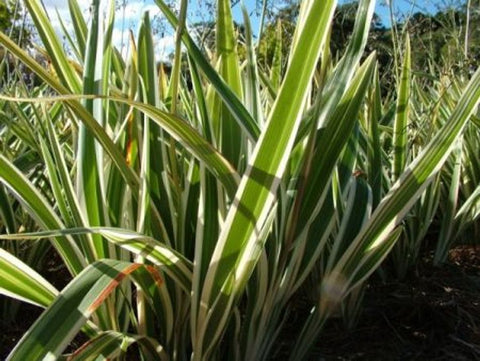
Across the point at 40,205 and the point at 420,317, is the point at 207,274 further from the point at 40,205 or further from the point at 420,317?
the point at 420,317

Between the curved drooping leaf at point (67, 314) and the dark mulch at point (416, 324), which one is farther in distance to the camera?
the dark mulch at point (416, 324)

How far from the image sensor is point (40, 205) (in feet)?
2.95

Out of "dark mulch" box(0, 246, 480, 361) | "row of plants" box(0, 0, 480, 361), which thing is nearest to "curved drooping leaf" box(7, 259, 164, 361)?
"row of plants" box(0, 0, 480, 361)

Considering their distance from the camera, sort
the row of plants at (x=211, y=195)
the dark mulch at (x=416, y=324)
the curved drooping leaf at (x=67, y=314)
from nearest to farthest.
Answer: the curved drooping leaf at (x=67, y=314)
the row of plants at (x=211, y=195)
the dark mulch at (x=416, y=324)

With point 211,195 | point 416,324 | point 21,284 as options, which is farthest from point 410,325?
point 21,284

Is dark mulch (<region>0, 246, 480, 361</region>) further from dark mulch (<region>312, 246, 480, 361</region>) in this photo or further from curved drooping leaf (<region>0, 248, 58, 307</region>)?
curved drooping leaf (<region>0, 248, 58, 307</region>)

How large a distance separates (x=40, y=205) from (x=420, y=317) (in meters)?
0.83

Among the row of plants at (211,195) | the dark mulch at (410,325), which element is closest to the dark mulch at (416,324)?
the dark mulch at (410,325)

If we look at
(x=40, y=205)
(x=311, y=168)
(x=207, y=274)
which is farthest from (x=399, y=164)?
(x=40, y=205)

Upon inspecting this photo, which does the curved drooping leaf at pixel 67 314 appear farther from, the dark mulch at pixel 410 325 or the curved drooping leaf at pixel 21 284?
the dark mulch at pixel 410 325

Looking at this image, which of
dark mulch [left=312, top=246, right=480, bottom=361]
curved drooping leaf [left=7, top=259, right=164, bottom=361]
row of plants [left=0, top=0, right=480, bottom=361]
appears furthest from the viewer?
dark mulch [left=312, top=246, right=480, bottom=361]

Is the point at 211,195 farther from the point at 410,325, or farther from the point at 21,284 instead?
the point at 410,325

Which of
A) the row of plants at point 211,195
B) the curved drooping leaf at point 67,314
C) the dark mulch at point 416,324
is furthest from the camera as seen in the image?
the dark mulch at point 416,324

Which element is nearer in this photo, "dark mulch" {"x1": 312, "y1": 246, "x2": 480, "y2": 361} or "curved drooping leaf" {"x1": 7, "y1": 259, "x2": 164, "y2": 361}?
"curved drooping leaf" {"x1": 7, "y1": 259, "x2": 164, "y2": 361}
